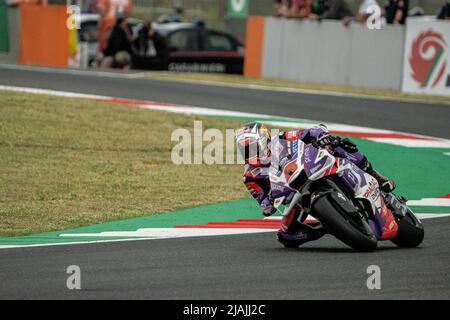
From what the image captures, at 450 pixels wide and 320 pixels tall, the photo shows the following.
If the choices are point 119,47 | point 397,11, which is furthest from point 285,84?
point 119,47

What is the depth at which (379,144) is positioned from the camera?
51.8ft

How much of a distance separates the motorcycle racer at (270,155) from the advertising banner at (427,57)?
40.8 ft

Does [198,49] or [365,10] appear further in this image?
[198,49]

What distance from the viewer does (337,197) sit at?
8.45 meters

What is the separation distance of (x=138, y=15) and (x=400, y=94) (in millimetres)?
14617

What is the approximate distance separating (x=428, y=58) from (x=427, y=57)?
0.03m

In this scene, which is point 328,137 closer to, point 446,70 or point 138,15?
point 446,70

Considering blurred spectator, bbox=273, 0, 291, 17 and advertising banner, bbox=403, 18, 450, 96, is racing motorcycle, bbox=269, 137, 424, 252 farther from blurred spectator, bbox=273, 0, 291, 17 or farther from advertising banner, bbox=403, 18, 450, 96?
blurred spectator, bbox=273, 0, 291, 17

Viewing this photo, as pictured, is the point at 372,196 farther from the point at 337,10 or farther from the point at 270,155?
the point at 337,10

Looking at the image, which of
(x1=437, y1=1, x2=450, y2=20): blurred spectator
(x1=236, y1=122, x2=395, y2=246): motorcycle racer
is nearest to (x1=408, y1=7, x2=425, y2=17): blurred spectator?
(x1=437, y1=1, x2=450, y2=20): blurred spectator

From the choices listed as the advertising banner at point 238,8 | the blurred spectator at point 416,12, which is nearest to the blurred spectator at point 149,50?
the advertising banner at point 238,8

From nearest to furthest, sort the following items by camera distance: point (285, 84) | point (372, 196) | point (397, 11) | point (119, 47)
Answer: point (372, 196), point (397, 11), point (285, 84), point (119, 47)

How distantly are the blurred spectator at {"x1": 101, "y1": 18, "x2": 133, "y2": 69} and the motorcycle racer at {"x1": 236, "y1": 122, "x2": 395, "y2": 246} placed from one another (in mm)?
17508

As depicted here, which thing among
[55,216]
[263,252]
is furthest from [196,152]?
[263,252]
